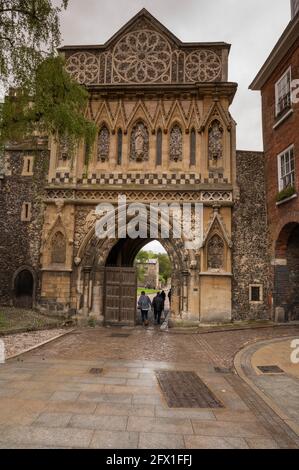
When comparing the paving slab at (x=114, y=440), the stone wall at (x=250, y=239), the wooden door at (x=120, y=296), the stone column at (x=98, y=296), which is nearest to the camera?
the paving slab at (x=114, y=440)

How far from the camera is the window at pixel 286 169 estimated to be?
12.4 metres

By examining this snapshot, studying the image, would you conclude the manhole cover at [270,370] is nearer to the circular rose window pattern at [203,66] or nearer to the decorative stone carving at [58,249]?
the decorative stone carving at [58,249]

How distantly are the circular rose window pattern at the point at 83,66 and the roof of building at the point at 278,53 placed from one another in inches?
272

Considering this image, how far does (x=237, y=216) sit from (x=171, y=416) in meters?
10.4

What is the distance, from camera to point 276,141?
13.5m

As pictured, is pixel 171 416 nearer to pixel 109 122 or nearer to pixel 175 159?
pixel 175 159

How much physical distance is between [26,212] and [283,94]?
37.1 ft

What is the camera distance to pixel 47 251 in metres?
14.2

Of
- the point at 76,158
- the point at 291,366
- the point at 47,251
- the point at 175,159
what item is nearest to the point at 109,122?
the point at 76,158

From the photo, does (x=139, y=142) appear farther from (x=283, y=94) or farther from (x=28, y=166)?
(x=283, y=94)

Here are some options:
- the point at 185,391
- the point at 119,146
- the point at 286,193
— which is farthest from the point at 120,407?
the point at 119,146

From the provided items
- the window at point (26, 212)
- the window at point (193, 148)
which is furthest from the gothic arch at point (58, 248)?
the window at point (193, 148)

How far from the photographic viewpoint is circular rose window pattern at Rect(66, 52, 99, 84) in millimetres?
15109

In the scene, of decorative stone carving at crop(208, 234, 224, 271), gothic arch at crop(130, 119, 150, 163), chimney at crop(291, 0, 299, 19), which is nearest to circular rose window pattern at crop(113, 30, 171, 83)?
gothic arch at crop(130, 119, 150, 163)
